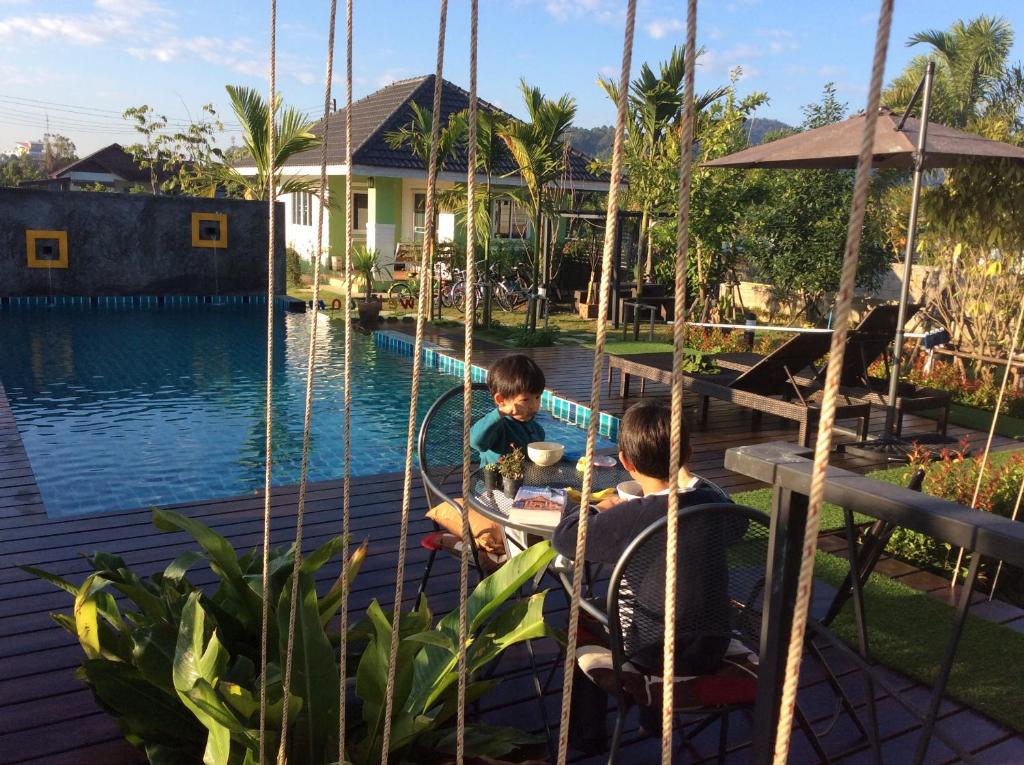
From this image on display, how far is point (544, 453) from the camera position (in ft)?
10.2

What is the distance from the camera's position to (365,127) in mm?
20484

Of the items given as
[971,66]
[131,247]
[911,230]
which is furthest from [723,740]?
[971,66]

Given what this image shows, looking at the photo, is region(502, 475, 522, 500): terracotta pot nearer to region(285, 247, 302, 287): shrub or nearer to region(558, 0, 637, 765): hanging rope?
region(558, 0, 637, 765): hanging rope

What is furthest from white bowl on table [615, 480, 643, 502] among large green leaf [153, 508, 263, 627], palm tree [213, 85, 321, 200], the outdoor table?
palm tree [213, 85, 321, 200]

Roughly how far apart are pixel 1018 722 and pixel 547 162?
10258 millimetres

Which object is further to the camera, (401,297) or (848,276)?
(401,297)

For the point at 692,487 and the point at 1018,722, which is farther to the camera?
the point at 1018,722

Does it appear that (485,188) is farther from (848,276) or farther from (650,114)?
(848,276)

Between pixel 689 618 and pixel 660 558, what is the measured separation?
180 mm

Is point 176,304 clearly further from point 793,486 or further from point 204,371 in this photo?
point 793,486

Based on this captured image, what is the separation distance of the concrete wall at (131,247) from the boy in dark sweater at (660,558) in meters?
13.7

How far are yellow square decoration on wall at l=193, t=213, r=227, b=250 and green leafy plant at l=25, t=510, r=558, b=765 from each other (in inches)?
595

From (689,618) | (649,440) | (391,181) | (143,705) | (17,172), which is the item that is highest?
(17,172)

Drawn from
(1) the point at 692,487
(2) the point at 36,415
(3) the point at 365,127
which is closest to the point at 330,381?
(2) the point at 36,415
